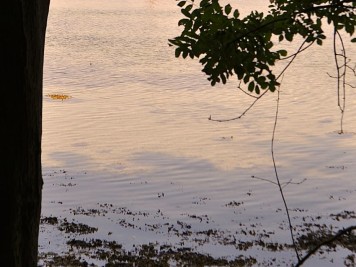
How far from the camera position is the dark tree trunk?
10.3ft

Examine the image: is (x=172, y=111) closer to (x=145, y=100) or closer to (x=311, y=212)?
(x=145, y=100)

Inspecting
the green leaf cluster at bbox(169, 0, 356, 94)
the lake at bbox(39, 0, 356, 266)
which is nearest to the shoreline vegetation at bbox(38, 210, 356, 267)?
the lake at bbox(39, 0, 356, 266)

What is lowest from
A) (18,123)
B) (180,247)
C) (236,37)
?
(180,247)

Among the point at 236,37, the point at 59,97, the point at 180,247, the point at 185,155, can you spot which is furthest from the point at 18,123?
the point at 59,97

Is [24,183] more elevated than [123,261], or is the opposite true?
[24,183]

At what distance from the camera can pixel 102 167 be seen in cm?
1694

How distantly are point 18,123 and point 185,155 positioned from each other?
48.5ft

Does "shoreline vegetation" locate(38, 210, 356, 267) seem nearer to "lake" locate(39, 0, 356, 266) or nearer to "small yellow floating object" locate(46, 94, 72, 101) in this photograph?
"lake" locate(39, 0, 356, 266)

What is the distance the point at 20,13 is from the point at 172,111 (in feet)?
66.3

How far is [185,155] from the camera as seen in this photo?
706 inches

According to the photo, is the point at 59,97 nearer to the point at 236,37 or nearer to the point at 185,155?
the point at 185,155

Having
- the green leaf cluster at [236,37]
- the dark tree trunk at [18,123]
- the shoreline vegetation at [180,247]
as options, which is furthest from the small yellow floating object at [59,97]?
the dark tree trunk at [18,123]

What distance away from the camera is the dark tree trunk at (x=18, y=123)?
3.15m

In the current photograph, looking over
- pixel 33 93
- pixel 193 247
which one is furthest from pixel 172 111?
pixel 33 93
